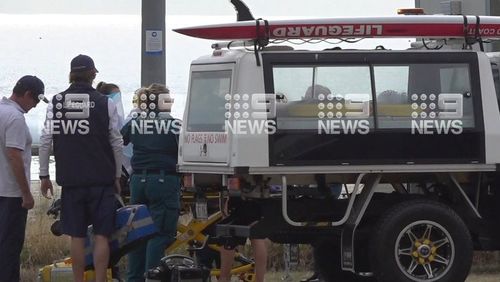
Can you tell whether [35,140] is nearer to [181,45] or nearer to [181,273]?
[181,45]

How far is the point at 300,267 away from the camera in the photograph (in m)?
13.6

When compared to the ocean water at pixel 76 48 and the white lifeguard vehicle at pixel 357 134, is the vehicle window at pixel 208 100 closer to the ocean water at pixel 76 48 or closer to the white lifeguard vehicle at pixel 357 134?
the white lifeguard vehicle at pixel 357 134

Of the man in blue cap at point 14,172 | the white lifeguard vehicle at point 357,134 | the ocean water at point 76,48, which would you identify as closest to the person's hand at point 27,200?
the man in blue cap at point 14,172

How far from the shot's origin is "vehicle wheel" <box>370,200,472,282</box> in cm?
1052

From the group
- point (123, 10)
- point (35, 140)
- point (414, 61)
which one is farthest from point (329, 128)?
point (35, 140)

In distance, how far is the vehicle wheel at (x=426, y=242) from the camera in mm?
10523

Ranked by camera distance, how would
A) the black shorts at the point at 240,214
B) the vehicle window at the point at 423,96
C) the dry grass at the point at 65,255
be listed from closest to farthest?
the vehicle window at the point at 423,96, the black shorts at the point at 240,214, the dry grass at the point at 65,255

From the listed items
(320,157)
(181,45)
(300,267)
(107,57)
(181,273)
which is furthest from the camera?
(107,57)

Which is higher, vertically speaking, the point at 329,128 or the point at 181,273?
the point at 329,128

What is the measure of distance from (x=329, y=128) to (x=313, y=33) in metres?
0.75

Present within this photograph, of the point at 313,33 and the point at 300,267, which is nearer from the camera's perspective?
the point at 313,33

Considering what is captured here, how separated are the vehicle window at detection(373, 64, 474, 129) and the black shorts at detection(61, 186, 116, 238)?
2.24 m

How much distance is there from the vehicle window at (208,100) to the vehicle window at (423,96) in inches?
47.8

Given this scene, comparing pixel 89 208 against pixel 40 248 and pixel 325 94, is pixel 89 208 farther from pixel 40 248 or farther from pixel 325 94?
pixel 40 248
